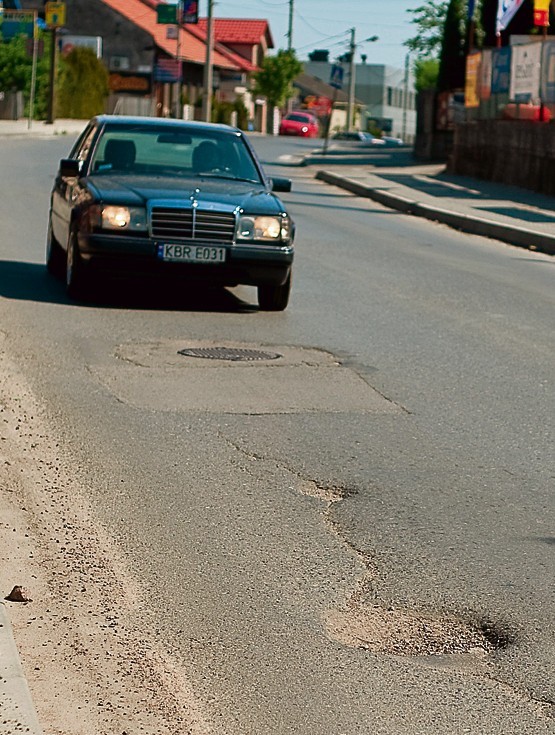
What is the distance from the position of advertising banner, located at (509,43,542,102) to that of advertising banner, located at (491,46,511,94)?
16.7 inches

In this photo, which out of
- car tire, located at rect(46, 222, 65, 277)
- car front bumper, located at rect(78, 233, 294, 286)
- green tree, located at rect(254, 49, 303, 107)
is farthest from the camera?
green tree, located at rect(254, 49, 303, 107)

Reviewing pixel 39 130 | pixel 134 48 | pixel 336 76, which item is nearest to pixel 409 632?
pixel 336 76

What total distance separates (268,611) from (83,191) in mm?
7147

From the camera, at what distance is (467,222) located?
73.5 ft

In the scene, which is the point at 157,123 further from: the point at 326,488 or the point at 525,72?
the point at 525,72

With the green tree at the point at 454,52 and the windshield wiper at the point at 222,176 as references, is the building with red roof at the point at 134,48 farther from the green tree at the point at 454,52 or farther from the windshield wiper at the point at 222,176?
the windshield wiper at the point at 222,176

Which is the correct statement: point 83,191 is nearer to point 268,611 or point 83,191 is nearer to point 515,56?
point 268,611

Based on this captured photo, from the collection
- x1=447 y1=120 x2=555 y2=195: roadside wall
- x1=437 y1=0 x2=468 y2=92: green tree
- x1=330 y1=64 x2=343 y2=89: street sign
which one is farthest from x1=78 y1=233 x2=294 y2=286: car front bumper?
x1=437 y1=0 x2=468 y2=92: green tree

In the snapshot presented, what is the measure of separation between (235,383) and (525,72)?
74.7 ft

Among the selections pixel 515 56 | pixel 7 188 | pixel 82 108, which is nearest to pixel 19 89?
pixel 82 108

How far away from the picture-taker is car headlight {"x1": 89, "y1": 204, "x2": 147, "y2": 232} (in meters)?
10.9

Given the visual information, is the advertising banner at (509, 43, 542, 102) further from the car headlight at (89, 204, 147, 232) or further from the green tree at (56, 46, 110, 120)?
the green tree at (56, 46, 110, 120)

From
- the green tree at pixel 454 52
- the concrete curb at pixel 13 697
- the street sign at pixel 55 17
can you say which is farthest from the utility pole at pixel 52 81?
the concrete curb at pixel 13 697

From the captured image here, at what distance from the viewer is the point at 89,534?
17.8 feet
